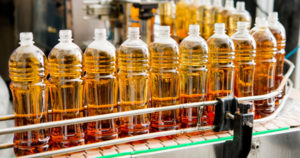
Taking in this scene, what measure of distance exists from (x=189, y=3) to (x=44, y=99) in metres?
1.57

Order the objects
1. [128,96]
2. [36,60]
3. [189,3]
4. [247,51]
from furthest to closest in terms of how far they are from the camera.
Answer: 1. [189,3]
2. [247,51]
3. [128,96]
4. [36,60]

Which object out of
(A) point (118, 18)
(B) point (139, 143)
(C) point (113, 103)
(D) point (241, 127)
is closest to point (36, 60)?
(C) point (113, 103)

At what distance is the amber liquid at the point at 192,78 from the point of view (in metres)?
1.01

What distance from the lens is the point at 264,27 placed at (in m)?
1.20

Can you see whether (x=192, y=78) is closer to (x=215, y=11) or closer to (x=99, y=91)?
(x=99, y=91)

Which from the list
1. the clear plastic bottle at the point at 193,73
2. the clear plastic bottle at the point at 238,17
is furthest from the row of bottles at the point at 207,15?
the clear plastic bottle at the point at 193,73

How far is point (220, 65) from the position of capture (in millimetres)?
1060

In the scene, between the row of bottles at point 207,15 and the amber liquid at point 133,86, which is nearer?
the amber liquid at point 133,86

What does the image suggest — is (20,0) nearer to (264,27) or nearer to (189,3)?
(189,3)

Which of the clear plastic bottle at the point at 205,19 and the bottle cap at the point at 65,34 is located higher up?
the clear plastic bottle at the point at 205,19

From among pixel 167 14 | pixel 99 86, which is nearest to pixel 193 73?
pixel 99 86

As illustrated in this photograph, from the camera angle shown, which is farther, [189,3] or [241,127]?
[189,3]

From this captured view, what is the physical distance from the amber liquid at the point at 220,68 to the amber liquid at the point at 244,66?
6cm

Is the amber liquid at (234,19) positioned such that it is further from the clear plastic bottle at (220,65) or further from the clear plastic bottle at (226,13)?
the clear plastic bottle at (220,65)
